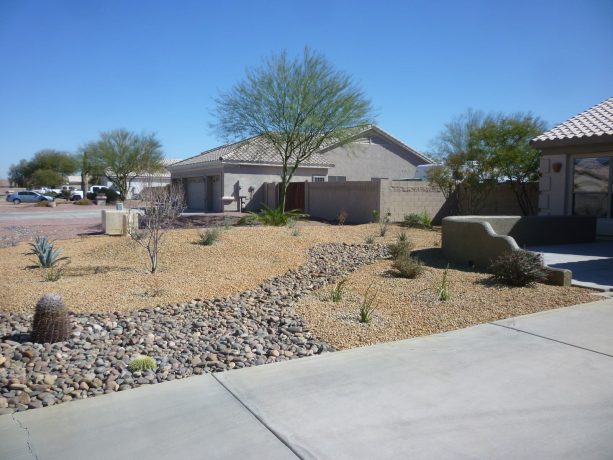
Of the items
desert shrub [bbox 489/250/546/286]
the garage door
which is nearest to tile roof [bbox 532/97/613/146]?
desert shrub [bbox 489/250/546/286]

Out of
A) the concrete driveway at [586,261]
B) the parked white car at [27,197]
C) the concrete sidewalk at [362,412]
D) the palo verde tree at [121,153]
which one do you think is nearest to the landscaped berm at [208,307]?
the concrete sidewalk at [362,412]

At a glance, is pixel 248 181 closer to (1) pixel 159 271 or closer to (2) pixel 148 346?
(1) pixel 159 271

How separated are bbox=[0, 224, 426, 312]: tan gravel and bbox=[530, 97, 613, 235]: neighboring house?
4.78 meters

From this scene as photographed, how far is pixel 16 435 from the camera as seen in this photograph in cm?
432

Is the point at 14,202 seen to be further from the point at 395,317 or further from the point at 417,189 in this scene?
the point at 395,317

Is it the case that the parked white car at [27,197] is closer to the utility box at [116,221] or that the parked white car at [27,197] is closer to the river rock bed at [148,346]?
the utility box at [116,221]

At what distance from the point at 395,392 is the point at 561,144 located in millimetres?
14702

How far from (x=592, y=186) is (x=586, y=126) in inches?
77.1

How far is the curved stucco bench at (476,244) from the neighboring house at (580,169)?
5.20 metres

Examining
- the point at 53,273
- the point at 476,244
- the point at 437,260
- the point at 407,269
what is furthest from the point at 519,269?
the point at 53,273

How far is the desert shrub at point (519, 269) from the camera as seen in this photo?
Answer: 967 cm

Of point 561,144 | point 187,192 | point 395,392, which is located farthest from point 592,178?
point 187,192

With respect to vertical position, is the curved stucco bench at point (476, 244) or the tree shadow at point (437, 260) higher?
the curved stucco bench at point (476, 244)

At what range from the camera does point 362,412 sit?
4.63 m
